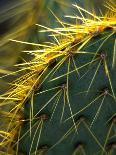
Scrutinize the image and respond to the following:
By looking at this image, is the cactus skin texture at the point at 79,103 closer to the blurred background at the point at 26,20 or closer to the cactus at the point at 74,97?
the cactus at the point at 74,97

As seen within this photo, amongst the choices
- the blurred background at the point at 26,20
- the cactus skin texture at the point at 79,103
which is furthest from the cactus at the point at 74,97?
the blurred background at the point at 26,20

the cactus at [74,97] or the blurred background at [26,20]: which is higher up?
the blurred background at [26,20]

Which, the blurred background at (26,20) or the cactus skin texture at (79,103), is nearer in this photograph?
the cactus skin texture at (79,103)

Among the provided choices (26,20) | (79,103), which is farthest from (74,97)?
(26,20)

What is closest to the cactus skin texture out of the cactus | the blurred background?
the cactus

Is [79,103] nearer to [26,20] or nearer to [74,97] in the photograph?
[74,97]

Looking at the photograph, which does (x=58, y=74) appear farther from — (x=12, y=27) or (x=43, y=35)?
(x=12, y=27)
